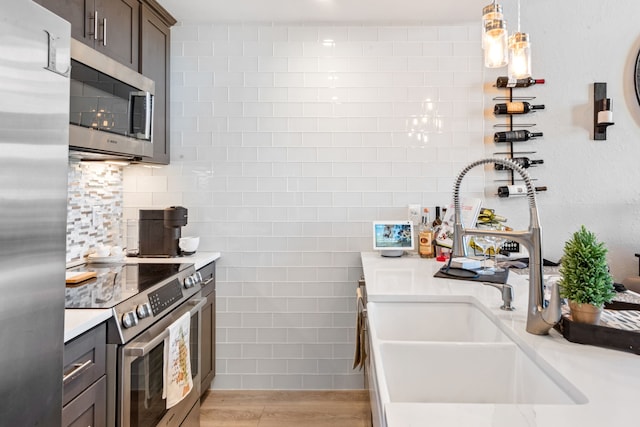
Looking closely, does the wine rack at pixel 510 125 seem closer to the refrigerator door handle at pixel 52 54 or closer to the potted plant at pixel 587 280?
the potted plant at pixel 587 280

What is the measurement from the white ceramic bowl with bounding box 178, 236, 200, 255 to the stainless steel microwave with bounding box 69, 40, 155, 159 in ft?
1.94

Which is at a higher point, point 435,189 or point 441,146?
point 441,146

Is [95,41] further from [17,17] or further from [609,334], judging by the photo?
[609,334]

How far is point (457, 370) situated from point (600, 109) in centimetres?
247

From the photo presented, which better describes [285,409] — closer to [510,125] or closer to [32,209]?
[32,209]

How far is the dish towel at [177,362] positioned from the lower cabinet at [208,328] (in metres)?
0.54

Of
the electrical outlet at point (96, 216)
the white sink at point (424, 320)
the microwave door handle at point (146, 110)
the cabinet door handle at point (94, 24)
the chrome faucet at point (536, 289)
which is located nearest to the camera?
the chrome faucet at point (536, 289)

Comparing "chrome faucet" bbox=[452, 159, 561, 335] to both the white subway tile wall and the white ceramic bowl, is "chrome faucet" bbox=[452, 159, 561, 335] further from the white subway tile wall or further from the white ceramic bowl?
the white ceramic bowl

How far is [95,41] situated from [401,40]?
188 cm

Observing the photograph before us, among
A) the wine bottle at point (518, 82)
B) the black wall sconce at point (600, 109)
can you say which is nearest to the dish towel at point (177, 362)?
the wine bottle at point (518, 82)

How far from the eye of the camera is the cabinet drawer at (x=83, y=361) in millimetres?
1169

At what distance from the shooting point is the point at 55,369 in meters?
0.89

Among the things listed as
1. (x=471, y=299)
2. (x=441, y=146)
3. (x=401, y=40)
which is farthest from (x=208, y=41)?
(x=471, y=299)

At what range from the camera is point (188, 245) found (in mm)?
2516
